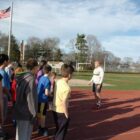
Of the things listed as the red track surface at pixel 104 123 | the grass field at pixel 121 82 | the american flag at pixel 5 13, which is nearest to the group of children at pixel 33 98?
the red track surface at pixel 104 123

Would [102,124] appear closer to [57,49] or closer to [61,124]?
[61,124]

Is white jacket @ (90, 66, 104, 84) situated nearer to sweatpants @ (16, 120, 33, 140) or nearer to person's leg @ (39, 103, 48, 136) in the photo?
person's leg @ (39, 103, 48, 136)

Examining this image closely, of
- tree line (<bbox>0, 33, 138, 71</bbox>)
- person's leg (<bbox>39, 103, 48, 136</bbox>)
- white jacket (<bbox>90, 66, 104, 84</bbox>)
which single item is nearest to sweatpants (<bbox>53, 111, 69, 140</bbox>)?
person's leg (<bbox>39, 103, 48, 136</bbox>)

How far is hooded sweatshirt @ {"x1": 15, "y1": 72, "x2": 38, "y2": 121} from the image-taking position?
6594 mm

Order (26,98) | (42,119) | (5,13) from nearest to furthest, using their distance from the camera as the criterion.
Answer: (26,98)
(42,119)
(5,13)

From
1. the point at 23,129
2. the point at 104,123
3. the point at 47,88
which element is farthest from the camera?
the point at 104,123

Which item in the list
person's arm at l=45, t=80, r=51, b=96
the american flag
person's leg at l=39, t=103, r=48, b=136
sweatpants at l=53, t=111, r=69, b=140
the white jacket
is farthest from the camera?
the american flag

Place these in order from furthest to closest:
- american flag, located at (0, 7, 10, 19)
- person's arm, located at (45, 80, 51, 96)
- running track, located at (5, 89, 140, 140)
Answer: american flag, located at (0, 7, 10, 19) → running track, located at (5, 89, 140, 140) → person's arm, located at (45, 80, 51, 96)

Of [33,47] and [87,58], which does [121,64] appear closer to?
[87,58]

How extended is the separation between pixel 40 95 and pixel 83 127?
217 cm

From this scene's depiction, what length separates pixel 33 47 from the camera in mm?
98250

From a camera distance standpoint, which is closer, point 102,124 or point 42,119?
point 42,119

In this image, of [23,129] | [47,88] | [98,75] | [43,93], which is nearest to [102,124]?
[43,93]

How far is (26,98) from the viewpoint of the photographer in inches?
264
